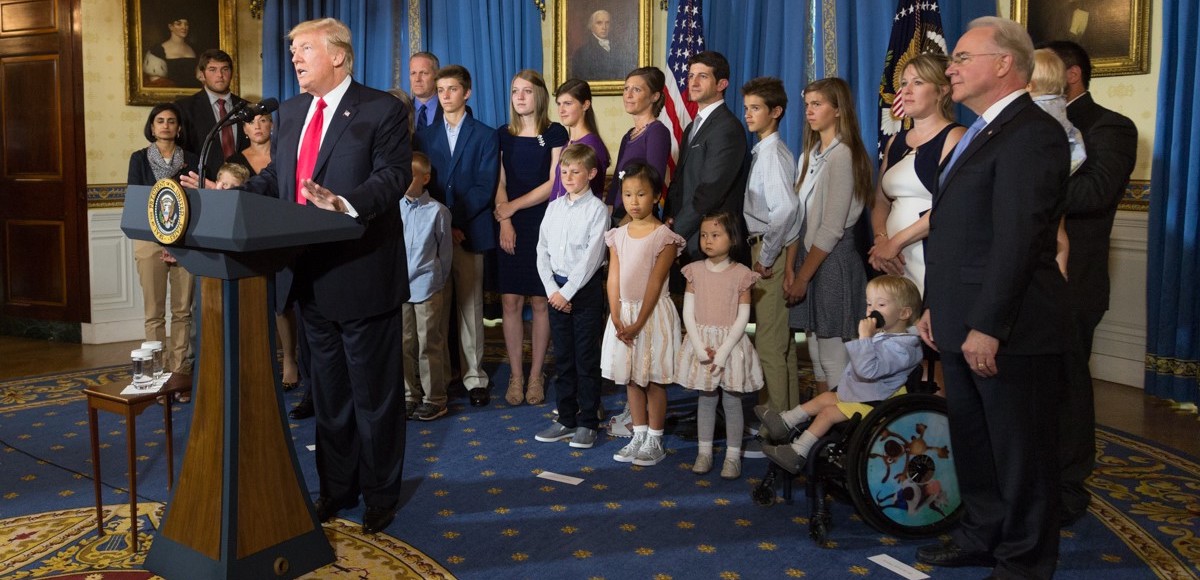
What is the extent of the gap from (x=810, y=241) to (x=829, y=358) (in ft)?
1.62

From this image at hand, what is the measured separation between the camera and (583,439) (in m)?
4.59

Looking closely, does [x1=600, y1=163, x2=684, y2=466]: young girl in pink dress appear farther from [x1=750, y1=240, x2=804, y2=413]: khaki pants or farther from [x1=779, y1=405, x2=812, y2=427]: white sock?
[x1=779, y1=405, x2=812, y2=427]: white sock

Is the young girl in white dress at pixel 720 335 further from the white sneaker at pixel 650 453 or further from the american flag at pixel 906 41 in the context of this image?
the american flag at pixel 906 41

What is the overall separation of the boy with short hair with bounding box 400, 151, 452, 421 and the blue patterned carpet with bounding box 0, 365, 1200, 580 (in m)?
0.35

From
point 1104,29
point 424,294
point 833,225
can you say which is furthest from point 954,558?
point 1104,29

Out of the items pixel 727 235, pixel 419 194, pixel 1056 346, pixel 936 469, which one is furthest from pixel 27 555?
pixel 1056 346

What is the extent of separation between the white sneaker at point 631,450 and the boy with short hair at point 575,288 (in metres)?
0.21

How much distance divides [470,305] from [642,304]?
151 cm

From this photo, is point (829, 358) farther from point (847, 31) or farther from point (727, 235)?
point (847, 31)

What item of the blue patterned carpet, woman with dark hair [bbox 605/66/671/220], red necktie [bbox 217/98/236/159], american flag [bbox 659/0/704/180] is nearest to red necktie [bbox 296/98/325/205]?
the blue patterned carpet

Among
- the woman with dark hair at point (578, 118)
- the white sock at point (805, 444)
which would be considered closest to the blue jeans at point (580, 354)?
the woman with dark hair at point (578, 118)

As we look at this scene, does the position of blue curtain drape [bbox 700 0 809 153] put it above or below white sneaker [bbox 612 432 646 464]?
above

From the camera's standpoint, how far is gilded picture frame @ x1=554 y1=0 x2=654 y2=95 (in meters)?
7.36

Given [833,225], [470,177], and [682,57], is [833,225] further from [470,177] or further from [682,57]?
[682,57]
